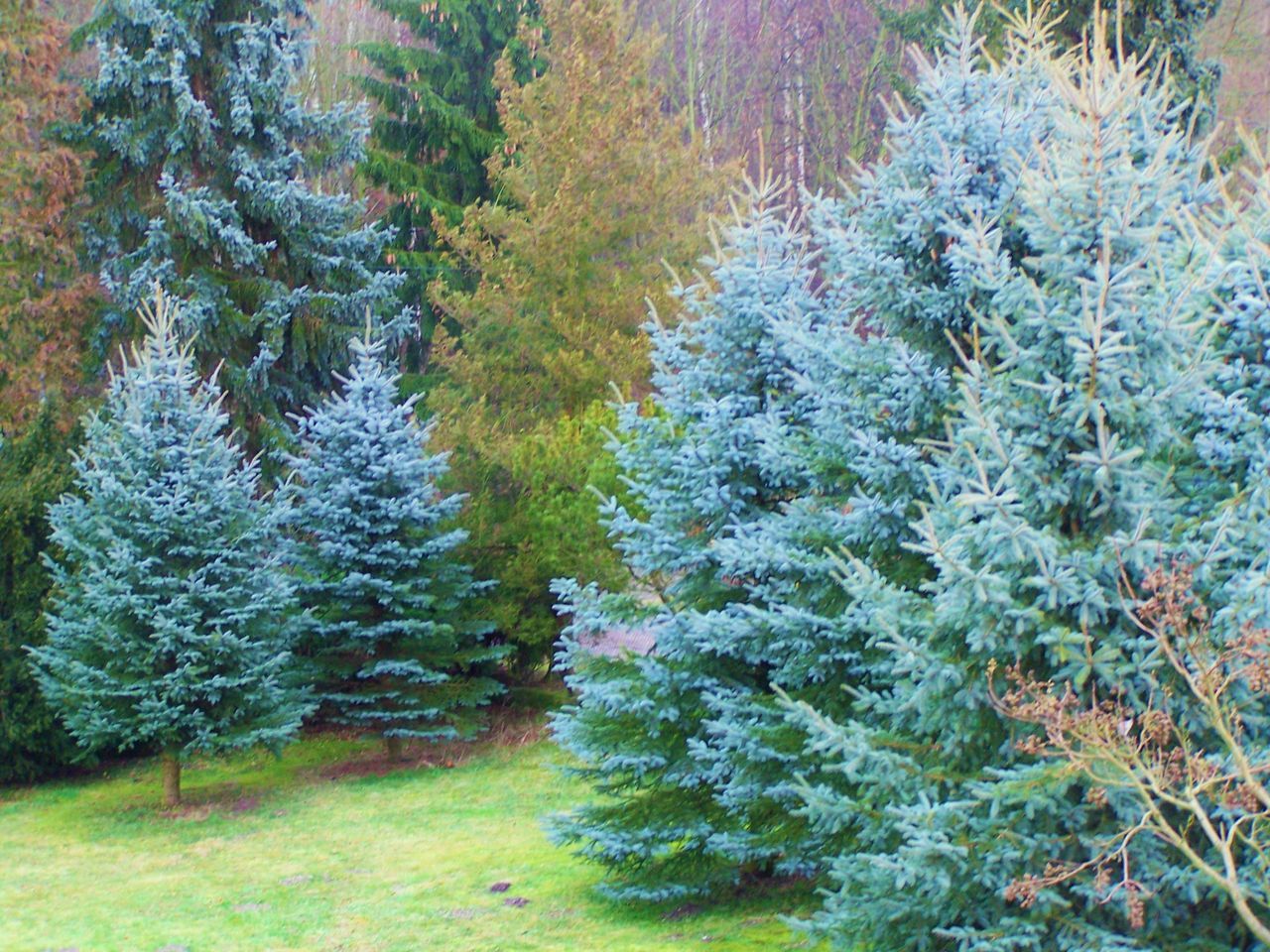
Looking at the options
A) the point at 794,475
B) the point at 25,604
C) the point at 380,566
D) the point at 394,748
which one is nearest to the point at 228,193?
the point at 380,566

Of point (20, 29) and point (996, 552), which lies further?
point (20, 29)

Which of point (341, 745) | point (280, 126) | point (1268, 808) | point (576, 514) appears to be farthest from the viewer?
point (280, 126)

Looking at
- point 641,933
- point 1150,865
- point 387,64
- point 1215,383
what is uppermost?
point 387,64

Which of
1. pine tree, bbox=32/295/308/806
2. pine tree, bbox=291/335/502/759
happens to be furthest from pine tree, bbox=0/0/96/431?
pine tree, bbox=32/295/308/806

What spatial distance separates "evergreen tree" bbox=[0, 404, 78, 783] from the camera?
14.7 m

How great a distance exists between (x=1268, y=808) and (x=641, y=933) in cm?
457

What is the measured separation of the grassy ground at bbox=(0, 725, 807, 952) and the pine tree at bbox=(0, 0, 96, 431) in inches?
251

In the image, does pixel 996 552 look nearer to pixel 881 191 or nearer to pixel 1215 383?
pixel 1215 383

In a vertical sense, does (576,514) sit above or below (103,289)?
below

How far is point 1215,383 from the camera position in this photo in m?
6.45

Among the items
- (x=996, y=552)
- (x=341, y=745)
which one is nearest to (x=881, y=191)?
(x=996, y=552)

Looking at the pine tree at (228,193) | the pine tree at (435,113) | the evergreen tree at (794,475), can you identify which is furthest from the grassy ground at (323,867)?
the pine tree at (435,113)

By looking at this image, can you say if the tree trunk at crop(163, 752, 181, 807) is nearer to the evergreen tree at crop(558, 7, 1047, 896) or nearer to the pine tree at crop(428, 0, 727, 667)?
the pine tree at crop(428, 0, 727, 667)

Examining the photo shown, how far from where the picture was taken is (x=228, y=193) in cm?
1931
